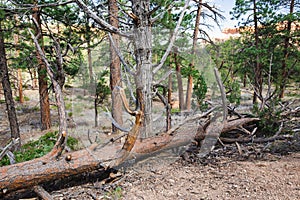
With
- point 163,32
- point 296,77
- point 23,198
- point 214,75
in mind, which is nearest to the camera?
point 214,75

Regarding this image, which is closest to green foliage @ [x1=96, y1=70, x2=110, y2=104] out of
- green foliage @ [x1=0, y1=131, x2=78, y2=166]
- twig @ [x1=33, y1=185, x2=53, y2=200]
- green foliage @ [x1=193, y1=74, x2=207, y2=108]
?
green foliage @ [x1=193, y1=74, x2=207, y2=108]

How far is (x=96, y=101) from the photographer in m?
1.88

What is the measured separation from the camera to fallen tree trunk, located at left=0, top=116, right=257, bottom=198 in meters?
2.31

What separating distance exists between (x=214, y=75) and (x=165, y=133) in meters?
1.10

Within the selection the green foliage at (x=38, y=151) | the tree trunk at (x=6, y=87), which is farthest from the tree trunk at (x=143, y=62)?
the tree trunk at (x=6, y=87)

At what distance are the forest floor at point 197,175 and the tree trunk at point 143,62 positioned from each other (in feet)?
1.27

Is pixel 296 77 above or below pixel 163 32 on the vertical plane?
below

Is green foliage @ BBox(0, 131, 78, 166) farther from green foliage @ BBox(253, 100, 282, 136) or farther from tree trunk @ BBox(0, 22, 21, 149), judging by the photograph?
green foliage @ BBox(253, 100, 282, 136)

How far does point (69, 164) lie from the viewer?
2.49 m

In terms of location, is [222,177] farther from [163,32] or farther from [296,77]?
[296,77]

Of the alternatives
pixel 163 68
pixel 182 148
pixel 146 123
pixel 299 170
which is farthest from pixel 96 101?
pixel 299 170

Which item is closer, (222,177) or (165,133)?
(222,177)

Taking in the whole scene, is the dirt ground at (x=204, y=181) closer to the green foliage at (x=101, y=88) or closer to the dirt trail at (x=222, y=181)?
the dirt trail at (x=222, y=181)

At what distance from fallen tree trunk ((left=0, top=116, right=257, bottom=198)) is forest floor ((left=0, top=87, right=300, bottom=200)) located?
0.78 ft
